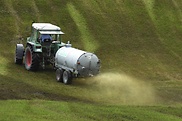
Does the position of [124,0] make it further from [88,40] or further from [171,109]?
[171,109]

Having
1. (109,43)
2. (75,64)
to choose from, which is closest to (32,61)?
(75,64)

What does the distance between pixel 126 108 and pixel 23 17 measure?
24158mm

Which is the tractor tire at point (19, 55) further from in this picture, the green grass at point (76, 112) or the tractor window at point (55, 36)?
the green grass at point (76, 112)

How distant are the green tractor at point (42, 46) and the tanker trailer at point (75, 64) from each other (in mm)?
2070

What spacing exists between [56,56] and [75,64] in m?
2.53

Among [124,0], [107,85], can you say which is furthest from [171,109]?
[124,0]

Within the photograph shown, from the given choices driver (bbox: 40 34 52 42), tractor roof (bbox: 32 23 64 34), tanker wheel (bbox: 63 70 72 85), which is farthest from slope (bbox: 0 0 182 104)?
tractor roof (bbox: 32 23 64 34)

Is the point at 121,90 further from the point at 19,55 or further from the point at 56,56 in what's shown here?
the point at 19,55

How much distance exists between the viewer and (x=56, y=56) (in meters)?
27.2

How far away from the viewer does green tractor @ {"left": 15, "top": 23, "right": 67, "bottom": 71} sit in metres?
28.4

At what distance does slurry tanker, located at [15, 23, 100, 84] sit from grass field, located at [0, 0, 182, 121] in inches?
28.4

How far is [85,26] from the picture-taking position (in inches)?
1625

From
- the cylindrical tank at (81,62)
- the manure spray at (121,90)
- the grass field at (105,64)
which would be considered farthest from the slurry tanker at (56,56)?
the manure spray at (121,90)

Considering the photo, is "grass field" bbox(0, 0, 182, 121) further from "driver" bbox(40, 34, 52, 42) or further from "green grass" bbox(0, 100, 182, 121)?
"driver" bbox(40, 34, 52, 42)
